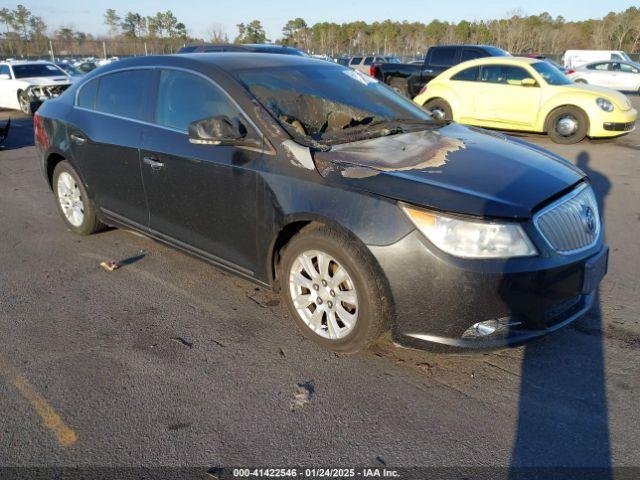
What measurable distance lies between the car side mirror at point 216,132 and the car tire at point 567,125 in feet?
28.2

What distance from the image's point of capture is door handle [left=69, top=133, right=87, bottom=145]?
445cm

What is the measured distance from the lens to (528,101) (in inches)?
404

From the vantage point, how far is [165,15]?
65.5 meters

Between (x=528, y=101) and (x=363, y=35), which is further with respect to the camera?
(x=363, y=35)

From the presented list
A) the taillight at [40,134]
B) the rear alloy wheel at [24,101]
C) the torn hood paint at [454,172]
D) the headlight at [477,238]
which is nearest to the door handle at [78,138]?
the taillight at [40,134]

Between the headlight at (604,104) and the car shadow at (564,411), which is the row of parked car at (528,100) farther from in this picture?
the car shadow at (564,411)

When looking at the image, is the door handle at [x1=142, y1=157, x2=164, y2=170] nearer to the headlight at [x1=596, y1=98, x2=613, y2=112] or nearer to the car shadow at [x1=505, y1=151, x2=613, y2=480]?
the car shadow at [x1=505, y1=151, x2=613, y2=480]

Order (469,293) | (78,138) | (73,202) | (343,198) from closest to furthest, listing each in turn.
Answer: (469,293) < (343,198) < (78,138) < (73,202)

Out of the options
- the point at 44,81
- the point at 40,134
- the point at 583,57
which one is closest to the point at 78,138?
the point at 40,134

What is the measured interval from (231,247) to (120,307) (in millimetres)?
954

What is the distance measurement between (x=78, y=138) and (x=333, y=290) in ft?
9.62

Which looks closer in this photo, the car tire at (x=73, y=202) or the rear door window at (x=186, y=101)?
the rear door window at (x=186, y=101)

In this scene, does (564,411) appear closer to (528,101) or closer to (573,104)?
(573,104)

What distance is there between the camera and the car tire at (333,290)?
273cm
